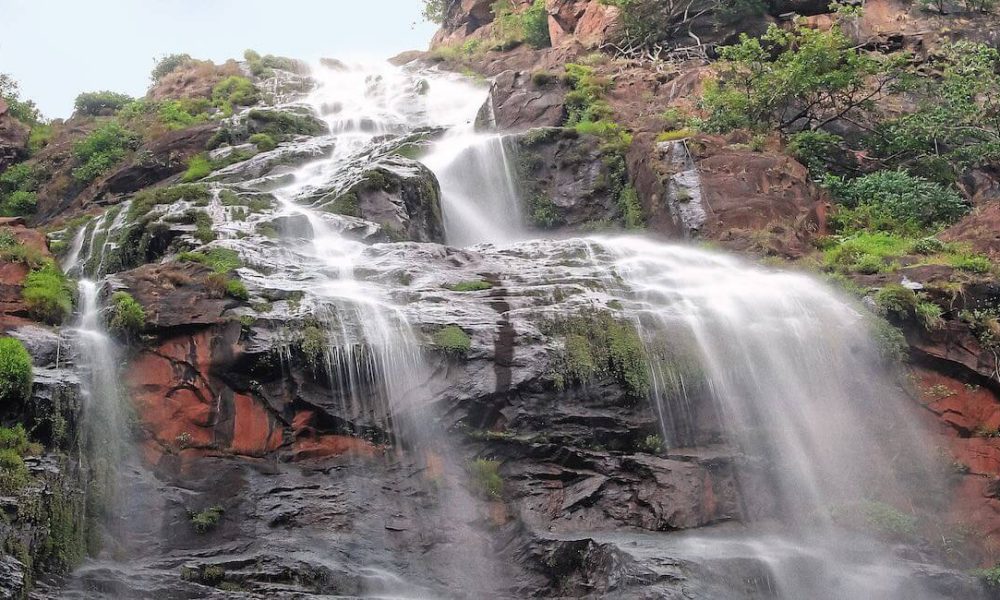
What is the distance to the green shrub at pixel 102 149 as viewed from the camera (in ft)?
85.0

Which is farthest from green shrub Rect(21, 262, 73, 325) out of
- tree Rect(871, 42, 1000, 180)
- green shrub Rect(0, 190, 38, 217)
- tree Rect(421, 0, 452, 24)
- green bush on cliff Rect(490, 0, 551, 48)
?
tree Rect(421, 0, 452, 24)

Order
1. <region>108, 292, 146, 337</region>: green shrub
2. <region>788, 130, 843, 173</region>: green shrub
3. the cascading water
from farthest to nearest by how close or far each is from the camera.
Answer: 1. <region>788, 130, 843, 173</region>: green shrub
2. <region>108, 292, 146, 337</region>: green shrub
3. the cascading water

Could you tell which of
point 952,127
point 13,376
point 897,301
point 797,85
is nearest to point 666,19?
point 797,85

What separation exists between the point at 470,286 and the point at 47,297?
650cm

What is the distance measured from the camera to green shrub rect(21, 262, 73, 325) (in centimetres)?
1190

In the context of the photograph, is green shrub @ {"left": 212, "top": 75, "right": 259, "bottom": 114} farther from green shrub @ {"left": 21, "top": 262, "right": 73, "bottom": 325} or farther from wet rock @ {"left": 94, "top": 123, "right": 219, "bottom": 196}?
green shrub @ {"left": 21, "top": 262, "right": 73, "bottom": 325}

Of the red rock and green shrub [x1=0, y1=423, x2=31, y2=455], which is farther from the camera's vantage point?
the red rock

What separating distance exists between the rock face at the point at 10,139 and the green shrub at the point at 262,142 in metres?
9.19

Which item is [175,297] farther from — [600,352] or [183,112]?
[183,112]

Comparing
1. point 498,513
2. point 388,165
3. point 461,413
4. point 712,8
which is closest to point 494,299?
point 461,413

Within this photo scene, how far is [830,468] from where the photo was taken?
12273 millimetres

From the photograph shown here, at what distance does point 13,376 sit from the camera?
32.5 feet

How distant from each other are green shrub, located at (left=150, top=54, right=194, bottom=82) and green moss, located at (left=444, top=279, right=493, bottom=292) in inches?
1133

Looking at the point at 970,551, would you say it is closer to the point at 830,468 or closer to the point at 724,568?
the point at 830,468
